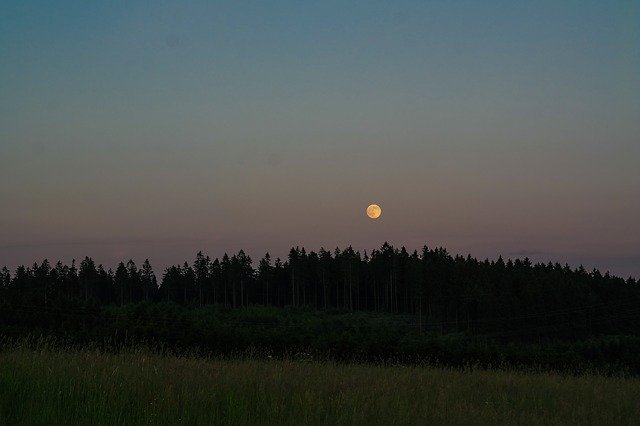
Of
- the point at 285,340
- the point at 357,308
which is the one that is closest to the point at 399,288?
the point at 357,308

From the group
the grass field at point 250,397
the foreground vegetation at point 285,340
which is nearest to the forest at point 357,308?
the foreground vegetation at point 285,340

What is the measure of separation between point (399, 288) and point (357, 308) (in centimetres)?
1073

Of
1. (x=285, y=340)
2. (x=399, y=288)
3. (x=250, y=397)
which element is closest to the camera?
(x=250, y=397)

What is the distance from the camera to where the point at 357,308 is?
131250 mm

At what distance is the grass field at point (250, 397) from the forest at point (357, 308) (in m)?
12.1

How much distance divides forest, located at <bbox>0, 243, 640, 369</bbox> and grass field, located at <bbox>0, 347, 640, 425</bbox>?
12117 millimetres

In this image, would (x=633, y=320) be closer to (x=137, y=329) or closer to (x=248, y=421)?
(x=137, y=329)

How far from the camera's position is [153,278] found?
152 meters

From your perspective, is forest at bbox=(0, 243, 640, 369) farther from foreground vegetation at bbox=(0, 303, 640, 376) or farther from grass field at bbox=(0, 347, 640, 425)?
grass field at bbox=(0, 347, 640, 425)

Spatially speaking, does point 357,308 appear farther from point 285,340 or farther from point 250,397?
point 250,397

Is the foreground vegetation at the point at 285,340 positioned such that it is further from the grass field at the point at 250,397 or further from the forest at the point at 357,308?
the grass field at the point at 250,397

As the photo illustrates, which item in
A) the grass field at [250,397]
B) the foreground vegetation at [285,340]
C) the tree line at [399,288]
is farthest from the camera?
the tree line at [399,288]

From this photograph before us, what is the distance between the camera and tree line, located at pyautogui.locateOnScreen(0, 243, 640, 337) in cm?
9188

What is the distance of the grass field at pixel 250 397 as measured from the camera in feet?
26.4
